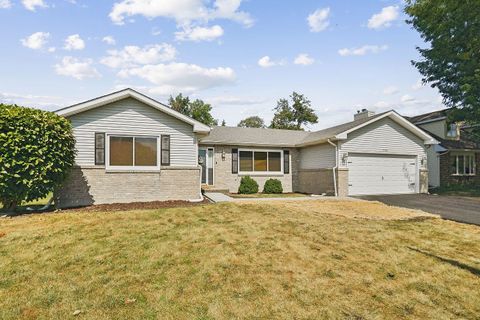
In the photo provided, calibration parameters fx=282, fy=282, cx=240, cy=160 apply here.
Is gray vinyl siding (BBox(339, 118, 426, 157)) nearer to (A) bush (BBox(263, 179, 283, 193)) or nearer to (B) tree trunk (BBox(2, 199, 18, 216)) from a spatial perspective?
(A) bush (BBox(263, 179, 283, 193))

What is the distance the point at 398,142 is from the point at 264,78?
8718 millimetres

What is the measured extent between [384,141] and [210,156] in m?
10.2

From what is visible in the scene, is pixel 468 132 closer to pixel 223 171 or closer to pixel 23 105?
pixel 223 171

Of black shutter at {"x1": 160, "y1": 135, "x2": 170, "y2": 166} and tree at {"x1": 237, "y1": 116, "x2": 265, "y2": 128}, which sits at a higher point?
tree at {"x1": 237, "y1": 116, "x2": 265, "y2": 128}

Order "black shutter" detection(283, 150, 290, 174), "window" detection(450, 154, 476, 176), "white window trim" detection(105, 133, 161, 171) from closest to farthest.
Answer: "white window trim" detection(105, 133, 161, 171) < "black shutter" detection(283, 150, 290, 174) < "window" detection(450, 154, 476, 176)

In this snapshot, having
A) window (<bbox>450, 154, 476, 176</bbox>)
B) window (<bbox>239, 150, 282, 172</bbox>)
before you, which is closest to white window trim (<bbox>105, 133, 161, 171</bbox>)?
window (<bbox>239, 150, 282, 172</bbox>)

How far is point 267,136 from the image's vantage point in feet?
64.1

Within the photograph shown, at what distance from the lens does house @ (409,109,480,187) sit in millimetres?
20812

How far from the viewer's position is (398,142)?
16.5 metres

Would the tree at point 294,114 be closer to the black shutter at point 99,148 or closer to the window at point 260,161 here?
the window at point 260,161

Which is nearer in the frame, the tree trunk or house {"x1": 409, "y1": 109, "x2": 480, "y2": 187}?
the tree trunk

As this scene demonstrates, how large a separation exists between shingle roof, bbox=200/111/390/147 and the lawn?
863 centimetres

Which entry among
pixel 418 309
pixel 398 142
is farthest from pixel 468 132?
pixel 418 309

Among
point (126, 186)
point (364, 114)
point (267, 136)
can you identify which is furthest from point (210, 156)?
point (364, 114)
